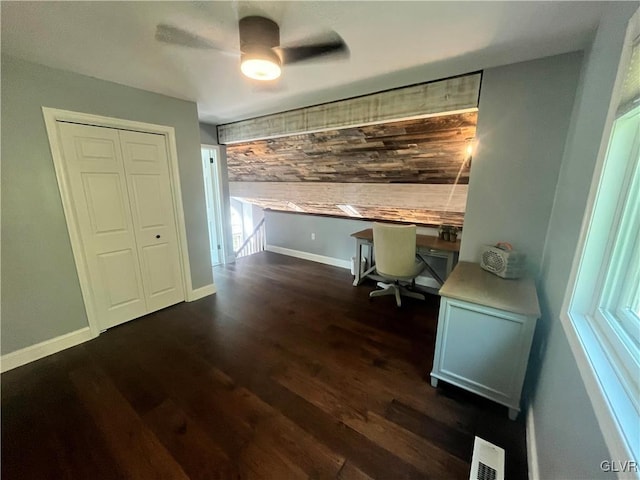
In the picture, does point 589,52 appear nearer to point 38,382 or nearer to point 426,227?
point 426,227

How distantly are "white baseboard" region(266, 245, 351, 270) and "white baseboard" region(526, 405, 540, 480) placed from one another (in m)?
2.99

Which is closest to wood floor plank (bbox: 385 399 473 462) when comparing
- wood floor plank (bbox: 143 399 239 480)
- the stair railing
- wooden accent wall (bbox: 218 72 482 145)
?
wood floor plank (bbox: 143 399 239 480)

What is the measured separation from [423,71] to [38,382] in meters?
3.79

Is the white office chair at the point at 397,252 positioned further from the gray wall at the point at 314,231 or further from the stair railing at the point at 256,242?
the stair railing at the point at 256,242

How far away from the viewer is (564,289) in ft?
4.26

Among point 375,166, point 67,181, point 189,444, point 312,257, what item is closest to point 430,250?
point 375,166

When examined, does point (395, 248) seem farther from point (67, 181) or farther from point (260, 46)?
point (67, 181)

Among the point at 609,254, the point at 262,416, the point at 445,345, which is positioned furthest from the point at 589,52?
the point at 262,416

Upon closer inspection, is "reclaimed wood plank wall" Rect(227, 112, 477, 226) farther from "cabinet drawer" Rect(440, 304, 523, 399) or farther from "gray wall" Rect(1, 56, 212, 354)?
"gray wall" Rect(1, 56, 212, 354)

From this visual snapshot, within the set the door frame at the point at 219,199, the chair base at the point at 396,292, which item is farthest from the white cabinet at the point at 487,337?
the door frame at the point at 219,199

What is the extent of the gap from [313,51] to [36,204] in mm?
2408

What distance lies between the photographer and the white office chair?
9.00ft

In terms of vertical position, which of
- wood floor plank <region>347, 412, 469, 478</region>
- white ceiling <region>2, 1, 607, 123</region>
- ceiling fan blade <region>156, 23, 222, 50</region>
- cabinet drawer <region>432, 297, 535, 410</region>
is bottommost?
wood floor plank <region>347, 412, 469, 478</region>

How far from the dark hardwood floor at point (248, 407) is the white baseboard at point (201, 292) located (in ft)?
1.54
